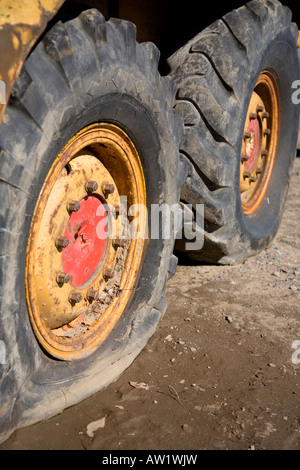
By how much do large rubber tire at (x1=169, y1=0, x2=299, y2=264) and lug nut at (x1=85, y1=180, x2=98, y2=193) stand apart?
0.76 m

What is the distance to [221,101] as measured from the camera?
8.36ft

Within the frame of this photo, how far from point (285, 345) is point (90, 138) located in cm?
115

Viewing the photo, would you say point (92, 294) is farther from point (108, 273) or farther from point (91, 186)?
point (91, 186)

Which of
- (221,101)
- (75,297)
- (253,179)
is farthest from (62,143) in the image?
(253,179)

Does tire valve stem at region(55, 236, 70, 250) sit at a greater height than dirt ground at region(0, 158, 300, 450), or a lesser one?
greater

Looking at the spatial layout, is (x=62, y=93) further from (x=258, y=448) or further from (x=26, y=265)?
(x=258, y=448)

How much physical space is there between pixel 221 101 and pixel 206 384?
1.25 m

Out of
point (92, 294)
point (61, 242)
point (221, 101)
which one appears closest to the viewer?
point (61, 242)

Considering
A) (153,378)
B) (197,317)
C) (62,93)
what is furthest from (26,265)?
(197,317)

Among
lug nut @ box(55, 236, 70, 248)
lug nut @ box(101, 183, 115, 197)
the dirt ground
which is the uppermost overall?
lug nut @ box(101, 183, 115, 197)

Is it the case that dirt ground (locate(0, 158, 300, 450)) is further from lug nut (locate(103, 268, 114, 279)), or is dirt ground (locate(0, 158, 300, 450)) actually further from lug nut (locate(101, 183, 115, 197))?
lug nut (locate(101, 183, 115, 197))

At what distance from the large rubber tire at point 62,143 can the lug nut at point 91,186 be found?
208 millimetres

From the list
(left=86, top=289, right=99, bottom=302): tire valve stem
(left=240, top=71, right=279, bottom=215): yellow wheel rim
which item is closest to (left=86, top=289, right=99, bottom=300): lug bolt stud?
(left=86, top=289, right=99, bottom=302): tire valve stem

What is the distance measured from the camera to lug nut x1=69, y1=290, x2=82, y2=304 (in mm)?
1865
